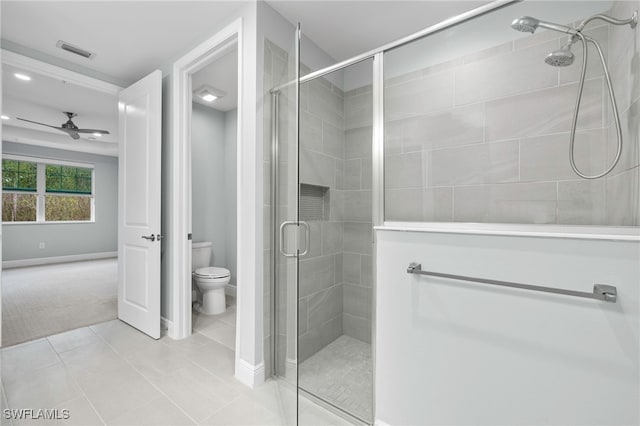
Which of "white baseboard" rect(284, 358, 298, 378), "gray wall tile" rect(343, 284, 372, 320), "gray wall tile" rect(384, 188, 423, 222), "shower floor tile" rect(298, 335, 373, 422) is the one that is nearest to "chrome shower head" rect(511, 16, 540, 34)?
"gray wall tile" rect(384, 188, 423, 222)

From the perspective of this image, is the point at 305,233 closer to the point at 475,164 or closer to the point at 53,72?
the point at 475,164

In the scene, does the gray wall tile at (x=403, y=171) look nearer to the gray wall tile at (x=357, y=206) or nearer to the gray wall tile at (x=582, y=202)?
the gray wall tile at (x=357, y=206)

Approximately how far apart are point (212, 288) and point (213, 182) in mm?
1464

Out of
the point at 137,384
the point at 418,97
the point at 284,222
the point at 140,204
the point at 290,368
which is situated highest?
the point at 418,97

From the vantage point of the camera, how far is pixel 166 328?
251 cm

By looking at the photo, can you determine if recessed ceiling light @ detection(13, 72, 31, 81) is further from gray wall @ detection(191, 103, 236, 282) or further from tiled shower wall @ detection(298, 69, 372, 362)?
tiled shower wall @ detection(298, 69, 372, 362)

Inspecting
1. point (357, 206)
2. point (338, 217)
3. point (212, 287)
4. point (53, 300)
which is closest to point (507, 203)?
point (357, 206)

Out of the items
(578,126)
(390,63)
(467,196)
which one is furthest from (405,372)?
(390,63)

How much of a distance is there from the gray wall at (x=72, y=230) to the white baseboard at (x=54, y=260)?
8cm

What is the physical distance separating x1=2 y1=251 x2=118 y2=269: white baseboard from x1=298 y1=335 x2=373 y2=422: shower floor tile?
6.52 m

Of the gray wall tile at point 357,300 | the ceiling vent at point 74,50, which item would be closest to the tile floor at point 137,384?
the gray wall tile at point 357,300

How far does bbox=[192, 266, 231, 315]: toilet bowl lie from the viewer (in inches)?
116

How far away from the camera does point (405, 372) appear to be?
1.27m

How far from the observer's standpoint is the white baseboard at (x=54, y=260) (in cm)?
509
